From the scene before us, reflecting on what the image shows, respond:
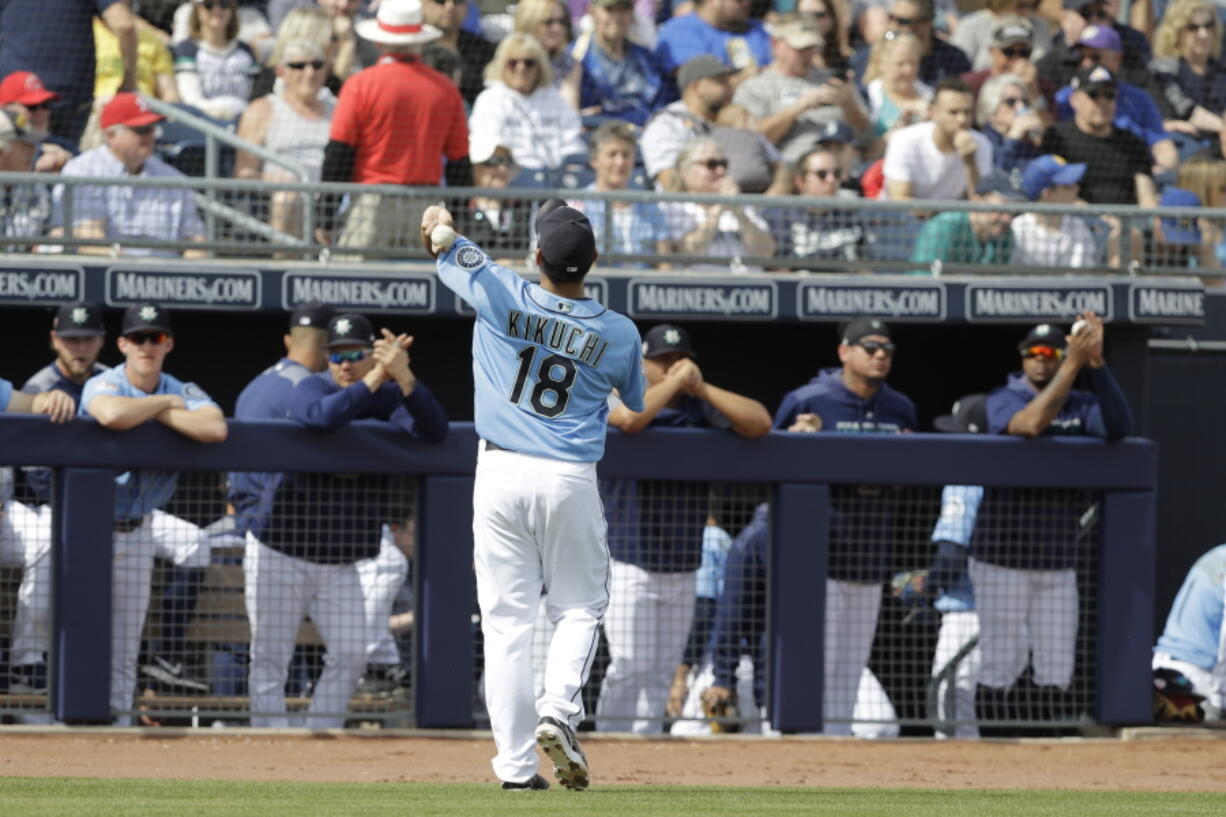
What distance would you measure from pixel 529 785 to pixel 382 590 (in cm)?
233

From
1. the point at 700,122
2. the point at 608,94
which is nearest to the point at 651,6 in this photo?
the point at 608,94

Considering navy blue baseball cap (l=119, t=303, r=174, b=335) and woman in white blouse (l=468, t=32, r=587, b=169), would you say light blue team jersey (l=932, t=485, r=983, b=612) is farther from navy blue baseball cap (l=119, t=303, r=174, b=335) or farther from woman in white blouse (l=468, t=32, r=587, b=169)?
navy blue baseball cap (l=119, t=303, r=174, b=335)

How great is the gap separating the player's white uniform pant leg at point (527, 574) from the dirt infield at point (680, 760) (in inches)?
38.0

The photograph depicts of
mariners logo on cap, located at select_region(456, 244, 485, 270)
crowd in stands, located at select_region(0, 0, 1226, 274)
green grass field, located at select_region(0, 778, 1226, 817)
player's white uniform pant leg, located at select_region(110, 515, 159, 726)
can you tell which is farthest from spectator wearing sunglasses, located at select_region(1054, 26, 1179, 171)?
mariners logo on cap, located at select_region(456, 244, 485, 270)

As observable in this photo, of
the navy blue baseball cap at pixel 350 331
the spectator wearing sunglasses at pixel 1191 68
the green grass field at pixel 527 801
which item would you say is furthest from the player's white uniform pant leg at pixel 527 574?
the spectator wearing sunglasses at pixel 1191 68

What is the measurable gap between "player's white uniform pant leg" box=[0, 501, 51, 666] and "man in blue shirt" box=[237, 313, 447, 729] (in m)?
0.77

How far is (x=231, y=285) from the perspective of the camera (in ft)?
29.2

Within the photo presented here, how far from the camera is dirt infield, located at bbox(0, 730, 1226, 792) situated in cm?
708

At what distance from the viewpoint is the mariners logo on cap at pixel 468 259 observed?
19.5 ft

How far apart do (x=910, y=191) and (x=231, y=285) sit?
3530 millimetres

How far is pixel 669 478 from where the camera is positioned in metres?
8.34

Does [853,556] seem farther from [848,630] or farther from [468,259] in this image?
[468,259]

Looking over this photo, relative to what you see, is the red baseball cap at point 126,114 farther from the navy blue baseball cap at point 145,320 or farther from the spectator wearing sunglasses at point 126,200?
the navy blue baseball cap at point 145,320

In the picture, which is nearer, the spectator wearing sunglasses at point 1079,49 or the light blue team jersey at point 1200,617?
the light blue team jersey at point 1200,617
